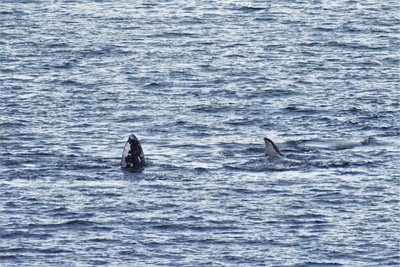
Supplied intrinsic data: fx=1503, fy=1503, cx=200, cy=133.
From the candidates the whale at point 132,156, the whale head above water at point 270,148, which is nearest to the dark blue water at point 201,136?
the whale at point 132,156

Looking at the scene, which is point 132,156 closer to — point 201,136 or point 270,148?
point 270,148

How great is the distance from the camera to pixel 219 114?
66312 mm

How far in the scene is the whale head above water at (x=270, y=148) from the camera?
56.6 meters

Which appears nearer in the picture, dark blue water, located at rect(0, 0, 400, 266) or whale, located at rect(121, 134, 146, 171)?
dark blue water, located at rect(0, 0, 400, 266)

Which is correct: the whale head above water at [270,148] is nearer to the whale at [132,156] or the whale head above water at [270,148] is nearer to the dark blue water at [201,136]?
the dark blue water at [201,136]

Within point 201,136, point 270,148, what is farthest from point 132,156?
point 201,136

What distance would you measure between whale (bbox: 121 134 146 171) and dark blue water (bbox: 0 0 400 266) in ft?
1.52

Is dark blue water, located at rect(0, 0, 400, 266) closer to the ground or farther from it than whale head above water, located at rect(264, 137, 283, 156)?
closer to the ground

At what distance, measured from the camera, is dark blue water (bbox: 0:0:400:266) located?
47312 millimetres

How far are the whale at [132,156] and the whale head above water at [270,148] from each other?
4.79 metres

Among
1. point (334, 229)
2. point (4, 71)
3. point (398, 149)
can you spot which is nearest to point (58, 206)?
point (334, 229)

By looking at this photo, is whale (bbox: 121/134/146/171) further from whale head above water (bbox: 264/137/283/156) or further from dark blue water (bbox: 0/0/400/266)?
whale head above water (bbox: 264/137/283/156)

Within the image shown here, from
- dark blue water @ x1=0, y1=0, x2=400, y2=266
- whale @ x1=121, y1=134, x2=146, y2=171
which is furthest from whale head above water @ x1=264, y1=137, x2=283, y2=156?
whale @ x1=121, y1=134, x2=146, y2=171

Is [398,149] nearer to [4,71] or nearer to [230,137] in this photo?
[230,137]
